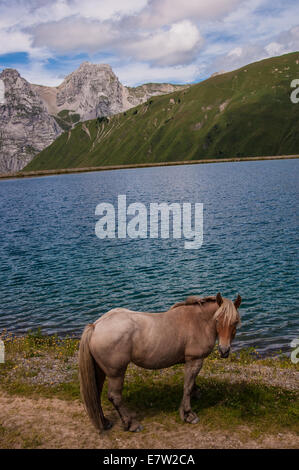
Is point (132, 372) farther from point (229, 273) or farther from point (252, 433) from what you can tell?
point (229, 273)

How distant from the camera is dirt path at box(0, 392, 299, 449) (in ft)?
30.5

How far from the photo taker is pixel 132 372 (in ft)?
45.8

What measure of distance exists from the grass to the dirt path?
1.02ft

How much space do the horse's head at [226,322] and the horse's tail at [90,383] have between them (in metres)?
3.26

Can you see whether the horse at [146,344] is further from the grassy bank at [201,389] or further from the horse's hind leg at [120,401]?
the grassy bank at [201,389]

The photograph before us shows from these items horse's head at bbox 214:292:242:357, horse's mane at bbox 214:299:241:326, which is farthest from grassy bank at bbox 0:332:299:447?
horse's mane at bbox 214:299:241:326

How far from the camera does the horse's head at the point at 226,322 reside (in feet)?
32.7

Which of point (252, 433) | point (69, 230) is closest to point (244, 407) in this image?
point (252, 433)

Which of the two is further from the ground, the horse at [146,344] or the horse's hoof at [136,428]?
the horse at [146,344]

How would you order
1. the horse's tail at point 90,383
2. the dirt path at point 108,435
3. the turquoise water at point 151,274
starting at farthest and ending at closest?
the turquoise water at point 151,274 → the horse's tail at point 90,383 → the dirt path at point 108,435

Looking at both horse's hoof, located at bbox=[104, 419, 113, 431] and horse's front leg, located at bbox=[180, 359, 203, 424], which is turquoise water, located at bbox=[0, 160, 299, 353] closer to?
horse's front leg, located at bbox=[180, 359, 203, 424]

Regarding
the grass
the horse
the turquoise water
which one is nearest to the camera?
the horse

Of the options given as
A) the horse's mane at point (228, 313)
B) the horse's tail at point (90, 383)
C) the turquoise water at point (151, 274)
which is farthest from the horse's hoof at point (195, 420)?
the turquoise water at point (151, 274)

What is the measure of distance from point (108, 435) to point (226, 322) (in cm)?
420
